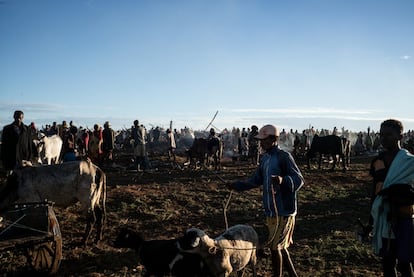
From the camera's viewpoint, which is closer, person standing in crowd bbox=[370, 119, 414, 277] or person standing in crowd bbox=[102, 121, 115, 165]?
person standing in crowd bbox=[370, 119, 414, 277]

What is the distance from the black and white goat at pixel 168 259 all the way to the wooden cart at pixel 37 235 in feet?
4.42

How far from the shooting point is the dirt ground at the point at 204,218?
22.2 feet

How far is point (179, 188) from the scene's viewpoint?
1374cm

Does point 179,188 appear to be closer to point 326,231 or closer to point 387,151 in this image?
point 326,231

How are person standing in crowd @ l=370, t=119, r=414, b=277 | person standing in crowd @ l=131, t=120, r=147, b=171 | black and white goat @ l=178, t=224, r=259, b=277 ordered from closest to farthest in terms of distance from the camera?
person standing in crowd @ l=370, t=119, r=414, b=277 < black and white goat @ l=178, t=224, r=259, b=277 < person standing in crowd @ l=131, t=120, r=147, b=171

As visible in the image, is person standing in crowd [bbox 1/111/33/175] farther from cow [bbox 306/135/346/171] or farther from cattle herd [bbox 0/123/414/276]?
cow [bbox 306/135/346/171]

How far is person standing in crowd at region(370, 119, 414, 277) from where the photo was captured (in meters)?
3.97

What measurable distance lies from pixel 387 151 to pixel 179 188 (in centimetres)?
1006

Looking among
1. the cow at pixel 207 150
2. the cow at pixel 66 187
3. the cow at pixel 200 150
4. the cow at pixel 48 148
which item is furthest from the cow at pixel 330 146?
the cow at pixel 66 187

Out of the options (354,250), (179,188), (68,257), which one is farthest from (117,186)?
(354,250)

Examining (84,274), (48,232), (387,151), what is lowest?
(84,274)

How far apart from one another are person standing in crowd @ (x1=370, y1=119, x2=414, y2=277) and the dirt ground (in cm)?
206

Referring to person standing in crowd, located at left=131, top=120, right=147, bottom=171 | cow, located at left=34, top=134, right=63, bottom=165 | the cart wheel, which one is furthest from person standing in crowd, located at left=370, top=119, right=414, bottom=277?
cow, located at left=34, top=134, right=63, bottom=165

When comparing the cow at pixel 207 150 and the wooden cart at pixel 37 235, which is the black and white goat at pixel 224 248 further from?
the cow at pixel 207 150
